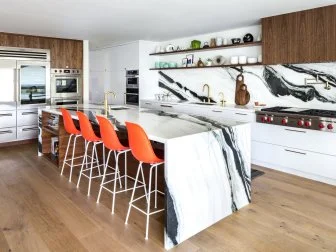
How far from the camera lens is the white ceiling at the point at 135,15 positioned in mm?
3539

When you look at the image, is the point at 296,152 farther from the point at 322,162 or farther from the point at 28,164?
the point at 28,164

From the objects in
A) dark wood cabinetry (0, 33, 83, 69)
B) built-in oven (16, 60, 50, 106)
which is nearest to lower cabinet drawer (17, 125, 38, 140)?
built-in oven (16, 60, 50, 106)

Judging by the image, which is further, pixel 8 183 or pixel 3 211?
pixel 8 183

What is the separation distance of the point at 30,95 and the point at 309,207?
547 centimetres

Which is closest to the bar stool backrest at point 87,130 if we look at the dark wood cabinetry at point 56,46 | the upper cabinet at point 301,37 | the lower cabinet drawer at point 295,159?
the lower cabinet drawer at point 295,159

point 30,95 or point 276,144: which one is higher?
point 30,95

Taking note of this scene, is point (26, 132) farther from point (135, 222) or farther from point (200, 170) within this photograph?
point (200, 170)

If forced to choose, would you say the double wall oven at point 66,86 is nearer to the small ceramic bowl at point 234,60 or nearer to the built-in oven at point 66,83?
the built-in oven at point 66,83

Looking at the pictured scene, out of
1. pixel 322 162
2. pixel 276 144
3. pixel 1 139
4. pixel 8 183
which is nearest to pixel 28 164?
pixel 8 183

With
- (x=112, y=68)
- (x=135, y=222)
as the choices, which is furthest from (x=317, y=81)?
(x=112, y=68)

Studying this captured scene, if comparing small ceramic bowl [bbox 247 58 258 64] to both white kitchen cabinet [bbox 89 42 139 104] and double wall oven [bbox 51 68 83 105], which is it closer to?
white kitchen cabinet [bbox 89 42 139 104]

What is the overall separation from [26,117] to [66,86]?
3.61 feet

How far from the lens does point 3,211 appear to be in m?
2.87

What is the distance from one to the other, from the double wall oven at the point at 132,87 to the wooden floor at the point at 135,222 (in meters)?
3.27
